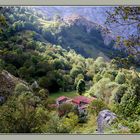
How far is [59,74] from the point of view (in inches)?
294

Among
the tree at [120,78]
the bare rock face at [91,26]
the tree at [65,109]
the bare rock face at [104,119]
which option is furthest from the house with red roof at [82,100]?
the bare rock face at [91,26]

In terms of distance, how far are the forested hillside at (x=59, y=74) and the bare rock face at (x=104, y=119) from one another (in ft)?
0.19

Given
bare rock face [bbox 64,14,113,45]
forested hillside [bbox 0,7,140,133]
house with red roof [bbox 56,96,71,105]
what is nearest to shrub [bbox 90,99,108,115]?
forested hillside [bbox 0,7,140,133]

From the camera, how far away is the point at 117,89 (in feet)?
24.0

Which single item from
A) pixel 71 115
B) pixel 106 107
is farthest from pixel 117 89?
pixel 71 115

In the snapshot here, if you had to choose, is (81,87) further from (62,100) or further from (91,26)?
(91,26)

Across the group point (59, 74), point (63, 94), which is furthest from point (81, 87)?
point (59, 74)

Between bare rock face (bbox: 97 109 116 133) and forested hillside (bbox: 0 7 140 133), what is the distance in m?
0.06

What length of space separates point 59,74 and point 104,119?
1.02 m

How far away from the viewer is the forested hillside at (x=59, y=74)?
7.26m

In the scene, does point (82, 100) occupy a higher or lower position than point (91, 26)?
lower

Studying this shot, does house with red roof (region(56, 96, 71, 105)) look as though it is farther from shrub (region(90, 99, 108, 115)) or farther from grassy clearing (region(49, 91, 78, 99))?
shrub (region(90, 99, 108, 115))

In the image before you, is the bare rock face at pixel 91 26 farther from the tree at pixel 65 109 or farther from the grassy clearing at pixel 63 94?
the tree at pixel 65 109

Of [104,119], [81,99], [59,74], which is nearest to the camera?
[104,119]
